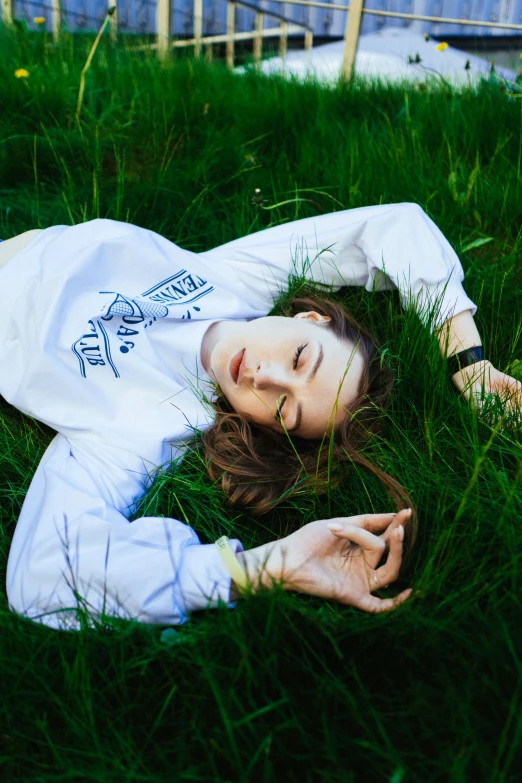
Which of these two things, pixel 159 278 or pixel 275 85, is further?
pixel 275 85

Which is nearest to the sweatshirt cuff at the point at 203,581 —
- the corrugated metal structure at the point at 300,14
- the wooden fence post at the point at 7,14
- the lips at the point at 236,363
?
the lips at the point at 236,363

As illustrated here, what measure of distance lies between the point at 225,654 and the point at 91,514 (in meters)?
0.52

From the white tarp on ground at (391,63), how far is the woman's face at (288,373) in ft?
7.99

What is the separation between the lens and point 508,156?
2.87m

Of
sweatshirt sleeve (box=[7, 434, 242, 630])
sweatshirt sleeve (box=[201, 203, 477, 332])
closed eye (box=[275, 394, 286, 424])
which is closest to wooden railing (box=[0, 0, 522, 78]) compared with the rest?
sweatshirt sleeve (box=[201, 203, 477, 332])

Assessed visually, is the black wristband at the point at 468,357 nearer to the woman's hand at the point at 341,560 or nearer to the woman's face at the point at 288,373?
the woman's face at the point at 288,373

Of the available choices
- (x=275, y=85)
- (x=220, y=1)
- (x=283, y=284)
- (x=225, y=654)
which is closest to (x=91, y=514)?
(x=225, y=654)

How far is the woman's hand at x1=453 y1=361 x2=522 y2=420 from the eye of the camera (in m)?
1.75

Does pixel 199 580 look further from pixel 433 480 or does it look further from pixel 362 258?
pixel 362 258

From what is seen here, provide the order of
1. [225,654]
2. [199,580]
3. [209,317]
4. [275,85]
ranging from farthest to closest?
[275,85] → [209,317] → [199,580] → [225,654]

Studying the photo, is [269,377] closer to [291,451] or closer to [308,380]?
[308,380]

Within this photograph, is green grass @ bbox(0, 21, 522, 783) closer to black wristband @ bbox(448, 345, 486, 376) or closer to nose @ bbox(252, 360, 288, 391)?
black wristband @ bbox(448, 345, 486, 376)

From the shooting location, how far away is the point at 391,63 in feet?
16.9

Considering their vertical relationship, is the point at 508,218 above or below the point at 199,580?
above
